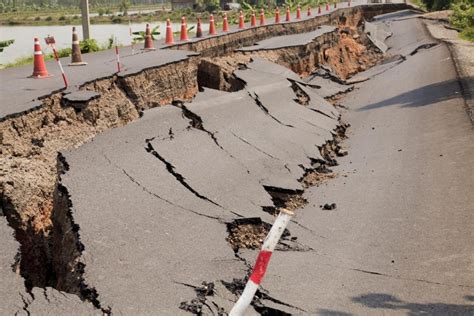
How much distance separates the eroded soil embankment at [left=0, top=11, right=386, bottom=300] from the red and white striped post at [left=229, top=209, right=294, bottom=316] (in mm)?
1464

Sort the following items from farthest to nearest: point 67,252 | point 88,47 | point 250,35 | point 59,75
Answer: point 250,35 → point 88,47 → point 59,75 → point 67,252

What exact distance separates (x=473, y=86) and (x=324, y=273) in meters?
12.3

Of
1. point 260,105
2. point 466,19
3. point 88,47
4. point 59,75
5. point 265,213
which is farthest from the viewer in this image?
point 466,19

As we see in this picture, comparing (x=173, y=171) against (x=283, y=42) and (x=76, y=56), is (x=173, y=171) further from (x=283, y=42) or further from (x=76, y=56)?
(x=283, y=42)

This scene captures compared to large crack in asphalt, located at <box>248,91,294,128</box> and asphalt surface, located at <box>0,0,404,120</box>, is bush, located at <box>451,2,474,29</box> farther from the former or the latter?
asphalt surface, located at <box>0,0,404,120</box>

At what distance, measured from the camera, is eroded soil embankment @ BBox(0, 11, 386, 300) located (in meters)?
6.21

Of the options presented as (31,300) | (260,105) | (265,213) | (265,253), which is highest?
(265,253)

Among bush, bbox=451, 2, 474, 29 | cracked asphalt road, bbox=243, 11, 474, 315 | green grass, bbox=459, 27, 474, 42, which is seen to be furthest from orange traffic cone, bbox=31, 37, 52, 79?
green grass, bbox=459, 27, 474, 42

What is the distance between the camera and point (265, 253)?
3641 millimetres

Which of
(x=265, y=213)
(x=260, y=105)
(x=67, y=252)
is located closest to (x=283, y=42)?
(x=260, y=105)

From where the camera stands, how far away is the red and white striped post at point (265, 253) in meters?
3.51

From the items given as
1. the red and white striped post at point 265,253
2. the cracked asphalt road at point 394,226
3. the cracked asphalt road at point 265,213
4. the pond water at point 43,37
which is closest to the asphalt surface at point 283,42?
the cracked asphalt road at point 394,226

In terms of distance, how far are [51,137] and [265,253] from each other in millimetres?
5098

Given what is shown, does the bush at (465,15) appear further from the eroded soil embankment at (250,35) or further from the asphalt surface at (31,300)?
the asphalt surface at (31,300)
